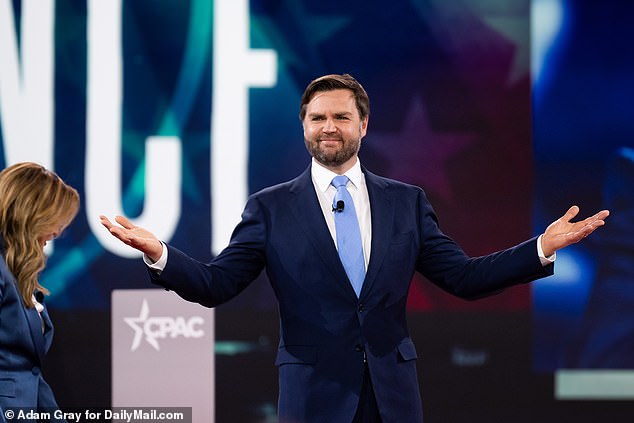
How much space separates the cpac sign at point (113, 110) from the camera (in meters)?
4.29

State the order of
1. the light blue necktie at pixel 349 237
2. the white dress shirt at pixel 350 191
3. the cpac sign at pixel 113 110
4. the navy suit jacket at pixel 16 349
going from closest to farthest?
the navy suit jacket at pixel 16 349, the light blue necktie at pixel 349 237, the white dress shirt at pixel 350 191, the cpac sign at pixel 113 110

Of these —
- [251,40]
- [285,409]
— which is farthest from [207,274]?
[251,40]

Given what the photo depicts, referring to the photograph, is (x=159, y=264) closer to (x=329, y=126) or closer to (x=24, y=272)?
(x=24, y=272)

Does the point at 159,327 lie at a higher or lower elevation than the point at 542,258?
lower

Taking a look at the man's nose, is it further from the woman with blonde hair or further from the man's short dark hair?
the woman with blonde hair

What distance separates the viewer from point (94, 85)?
170 inches

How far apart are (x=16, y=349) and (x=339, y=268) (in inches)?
40.8

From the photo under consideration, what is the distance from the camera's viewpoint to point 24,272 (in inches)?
101

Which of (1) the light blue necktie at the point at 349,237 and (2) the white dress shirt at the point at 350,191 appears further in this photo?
(2) the white dress shirt at the point at 350,191

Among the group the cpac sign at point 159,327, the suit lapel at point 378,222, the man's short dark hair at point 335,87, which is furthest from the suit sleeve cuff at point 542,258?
the cpac sign at point 159,327

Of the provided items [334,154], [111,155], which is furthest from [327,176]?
[111,155]

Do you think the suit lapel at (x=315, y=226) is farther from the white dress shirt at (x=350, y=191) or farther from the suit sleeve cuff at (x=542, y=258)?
the suit sleeve cuff at (x=542, y=258)

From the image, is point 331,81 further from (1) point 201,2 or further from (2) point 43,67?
(2) point 43,67

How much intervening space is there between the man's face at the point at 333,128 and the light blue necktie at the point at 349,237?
98 mm
